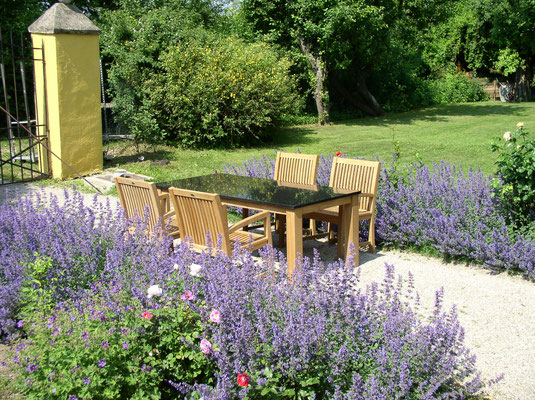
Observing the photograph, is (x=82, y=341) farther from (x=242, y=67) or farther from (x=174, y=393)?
(x=242, y=67)

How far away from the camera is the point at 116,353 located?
2830 mm

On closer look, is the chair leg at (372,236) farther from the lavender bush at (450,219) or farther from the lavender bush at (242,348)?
the lavender bush at (242,348)

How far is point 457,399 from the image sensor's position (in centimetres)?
297

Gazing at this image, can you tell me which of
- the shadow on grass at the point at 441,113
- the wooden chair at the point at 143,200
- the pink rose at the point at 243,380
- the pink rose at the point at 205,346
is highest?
the shadow on grass at the point at 441,113

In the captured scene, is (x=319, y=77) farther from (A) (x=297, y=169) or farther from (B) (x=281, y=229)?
(B) (x=281, y=229)

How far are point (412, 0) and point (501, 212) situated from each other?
17.3m

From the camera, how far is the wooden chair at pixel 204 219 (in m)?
4.82

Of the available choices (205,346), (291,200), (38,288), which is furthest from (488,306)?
(38,288)

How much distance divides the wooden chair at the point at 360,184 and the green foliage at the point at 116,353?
3.17 meters

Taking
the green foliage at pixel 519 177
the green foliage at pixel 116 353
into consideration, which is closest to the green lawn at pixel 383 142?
the green foliage at pixel 519 177

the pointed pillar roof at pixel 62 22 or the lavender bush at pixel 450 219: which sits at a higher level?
the pointed pillar roof at pixel 62 22

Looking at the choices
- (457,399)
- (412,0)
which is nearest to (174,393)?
(457,399)

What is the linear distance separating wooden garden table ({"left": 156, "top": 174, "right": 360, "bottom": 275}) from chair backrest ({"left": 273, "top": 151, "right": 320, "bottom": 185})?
2.24ft

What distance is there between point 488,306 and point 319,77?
1612 cm
